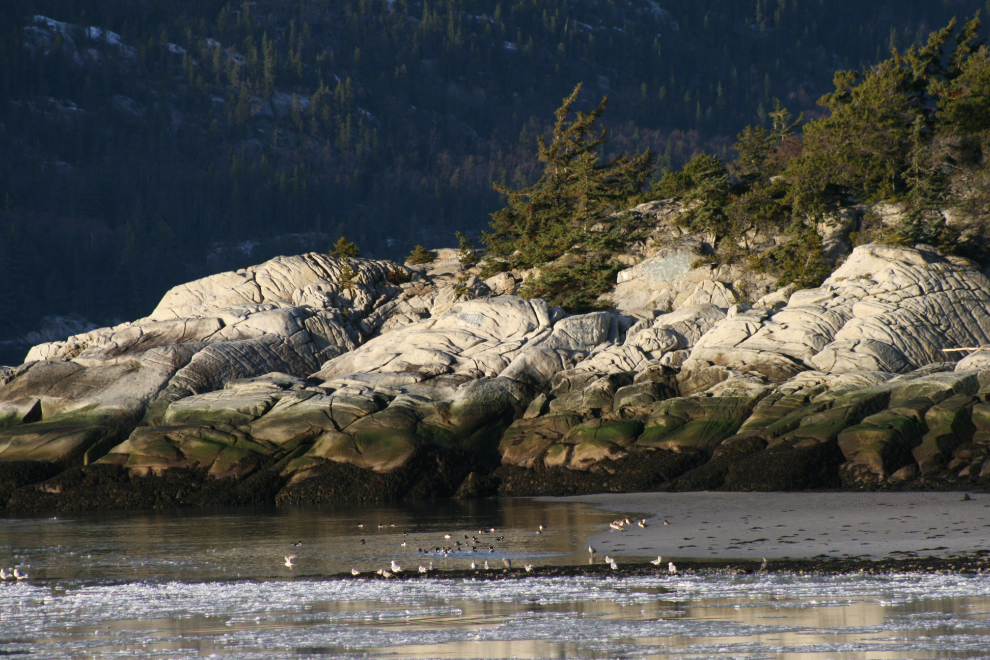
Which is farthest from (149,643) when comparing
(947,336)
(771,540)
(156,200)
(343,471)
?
(156,200)

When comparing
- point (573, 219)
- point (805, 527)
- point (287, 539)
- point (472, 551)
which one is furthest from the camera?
point (573, 219)

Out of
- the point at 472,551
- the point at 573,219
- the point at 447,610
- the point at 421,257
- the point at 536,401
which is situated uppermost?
the point at 573,219

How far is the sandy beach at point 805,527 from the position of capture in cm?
1387

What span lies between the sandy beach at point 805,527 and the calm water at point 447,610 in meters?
1.53

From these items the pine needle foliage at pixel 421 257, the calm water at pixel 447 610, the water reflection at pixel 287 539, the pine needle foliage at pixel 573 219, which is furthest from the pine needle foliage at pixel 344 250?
the calm water at pixel 447 610

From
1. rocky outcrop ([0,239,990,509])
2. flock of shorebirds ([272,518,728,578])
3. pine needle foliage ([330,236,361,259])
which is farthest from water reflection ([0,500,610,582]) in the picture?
pine needle foliage ([330,236,361,259])

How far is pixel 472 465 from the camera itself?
26.8 m

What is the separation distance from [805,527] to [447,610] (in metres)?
7.84

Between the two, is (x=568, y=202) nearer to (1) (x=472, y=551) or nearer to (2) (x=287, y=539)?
(2) (x=287, y=539)

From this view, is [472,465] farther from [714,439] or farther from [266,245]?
[266,245]

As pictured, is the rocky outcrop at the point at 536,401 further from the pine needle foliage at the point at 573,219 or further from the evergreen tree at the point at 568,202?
the evergreen tree at the point at 568,202

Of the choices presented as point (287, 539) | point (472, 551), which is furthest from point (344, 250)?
point (472, 551)

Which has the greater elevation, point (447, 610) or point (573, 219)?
point (573, 219)

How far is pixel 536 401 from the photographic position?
28109mm
